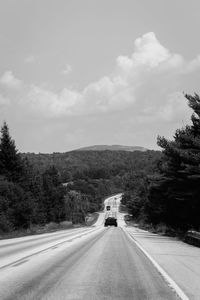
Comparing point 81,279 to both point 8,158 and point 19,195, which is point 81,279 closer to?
point 19,195

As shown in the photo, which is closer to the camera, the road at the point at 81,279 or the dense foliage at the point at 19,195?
the road at the point at 81,279

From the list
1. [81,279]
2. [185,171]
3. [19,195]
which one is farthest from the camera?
[19,195]

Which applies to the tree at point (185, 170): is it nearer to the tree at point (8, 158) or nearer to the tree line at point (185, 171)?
the tree line at point (185, 171)

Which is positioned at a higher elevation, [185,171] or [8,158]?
[8,158]

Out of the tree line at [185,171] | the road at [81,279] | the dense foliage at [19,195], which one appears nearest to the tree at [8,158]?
the dense foliage at [19,195]

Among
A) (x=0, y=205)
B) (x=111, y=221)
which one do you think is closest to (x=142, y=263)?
(x=0, y=205)

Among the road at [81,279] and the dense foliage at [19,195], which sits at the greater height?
the dense foliage at [19,195]

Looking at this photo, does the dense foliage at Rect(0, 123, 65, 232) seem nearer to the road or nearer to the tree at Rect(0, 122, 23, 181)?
the tree at Rect(0, 122, 23, 181)

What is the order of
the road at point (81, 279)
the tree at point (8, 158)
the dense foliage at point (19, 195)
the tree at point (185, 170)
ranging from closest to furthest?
the road at point (81, 279) → the tree at point (185, 170) → the dense foliage at point (19, 195) → the tree at point (8, 158)

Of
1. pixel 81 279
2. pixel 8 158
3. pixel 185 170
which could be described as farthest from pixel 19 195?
pixel 81 279

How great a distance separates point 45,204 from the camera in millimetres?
123500

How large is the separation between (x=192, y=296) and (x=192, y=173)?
29032mm

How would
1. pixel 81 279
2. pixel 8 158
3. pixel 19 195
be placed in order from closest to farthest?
pixel 81 279 < pixel 19 195 < pixel 8 158

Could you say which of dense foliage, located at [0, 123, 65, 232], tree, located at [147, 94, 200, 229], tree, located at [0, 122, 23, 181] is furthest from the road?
tree, located at [0, 122, 23, 181]
